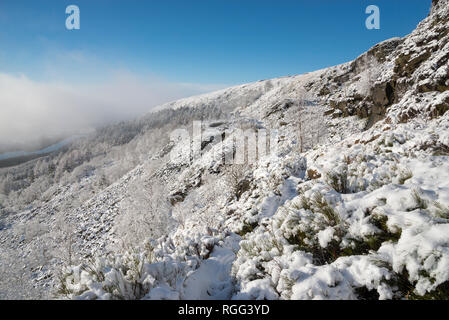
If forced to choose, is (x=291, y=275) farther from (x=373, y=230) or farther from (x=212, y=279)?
(x=212, y=279)

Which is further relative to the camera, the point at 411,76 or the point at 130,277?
the point at 411,76

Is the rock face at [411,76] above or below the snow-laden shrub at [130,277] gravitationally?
above

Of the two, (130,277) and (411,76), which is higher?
(411,76)

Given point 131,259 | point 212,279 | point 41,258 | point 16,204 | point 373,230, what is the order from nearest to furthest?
point 373,230 < point 131,259 < point 212,279 < point 41,258 < point 16,204

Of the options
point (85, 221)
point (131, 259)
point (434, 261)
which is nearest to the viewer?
point (434, 261)

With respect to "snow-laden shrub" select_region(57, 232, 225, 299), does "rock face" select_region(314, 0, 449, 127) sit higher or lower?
higher

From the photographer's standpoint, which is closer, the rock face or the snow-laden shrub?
the snow-laden shrub

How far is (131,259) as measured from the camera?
3.56 meters

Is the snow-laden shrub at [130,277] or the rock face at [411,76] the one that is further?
the rock face at [411,76]

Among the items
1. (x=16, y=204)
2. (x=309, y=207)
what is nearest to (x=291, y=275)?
(x=309, y=207)

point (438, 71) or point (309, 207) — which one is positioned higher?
point (438, 71)

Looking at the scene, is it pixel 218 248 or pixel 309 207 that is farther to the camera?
pixel 218 248
